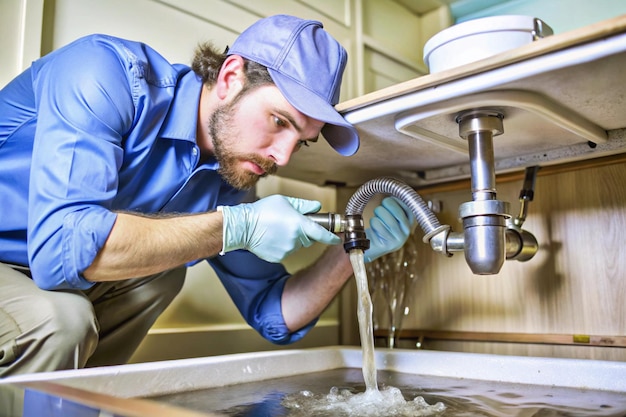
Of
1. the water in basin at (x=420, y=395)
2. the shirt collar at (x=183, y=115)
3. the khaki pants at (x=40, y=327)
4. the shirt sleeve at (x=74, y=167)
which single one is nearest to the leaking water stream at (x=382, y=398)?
the water in basin at (x=420, y=395)

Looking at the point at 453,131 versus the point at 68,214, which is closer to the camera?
the point at 68,214

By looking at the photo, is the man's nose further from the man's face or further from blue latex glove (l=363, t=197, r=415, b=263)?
blue latex glove (l=363, t=197, r=415, b=263)

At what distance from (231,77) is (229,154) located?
0.47 ft

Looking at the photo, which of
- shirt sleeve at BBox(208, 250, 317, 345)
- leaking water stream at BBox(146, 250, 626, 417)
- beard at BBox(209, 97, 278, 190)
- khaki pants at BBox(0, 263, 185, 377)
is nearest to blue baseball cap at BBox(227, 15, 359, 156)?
beard at BBox(209, 97, 278, 190)

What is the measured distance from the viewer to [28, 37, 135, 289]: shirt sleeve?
75 cm

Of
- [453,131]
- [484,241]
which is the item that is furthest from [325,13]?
[484,241]

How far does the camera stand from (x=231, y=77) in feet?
3.31

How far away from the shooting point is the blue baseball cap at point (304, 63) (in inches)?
36.1

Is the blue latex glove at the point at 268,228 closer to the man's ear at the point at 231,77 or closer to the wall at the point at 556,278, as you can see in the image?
the man's ear at the point at 231,77

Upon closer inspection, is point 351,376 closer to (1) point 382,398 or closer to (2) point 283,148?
(1) point 382,398

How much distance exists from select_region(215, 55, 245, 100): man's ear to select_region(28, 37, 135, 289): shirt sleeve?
204 mm

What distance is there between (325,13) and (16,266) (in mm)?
1115

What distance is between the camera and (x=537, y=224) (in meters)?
1.17

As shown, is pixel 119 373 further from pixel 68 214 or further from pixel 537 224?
pixel 537 224
